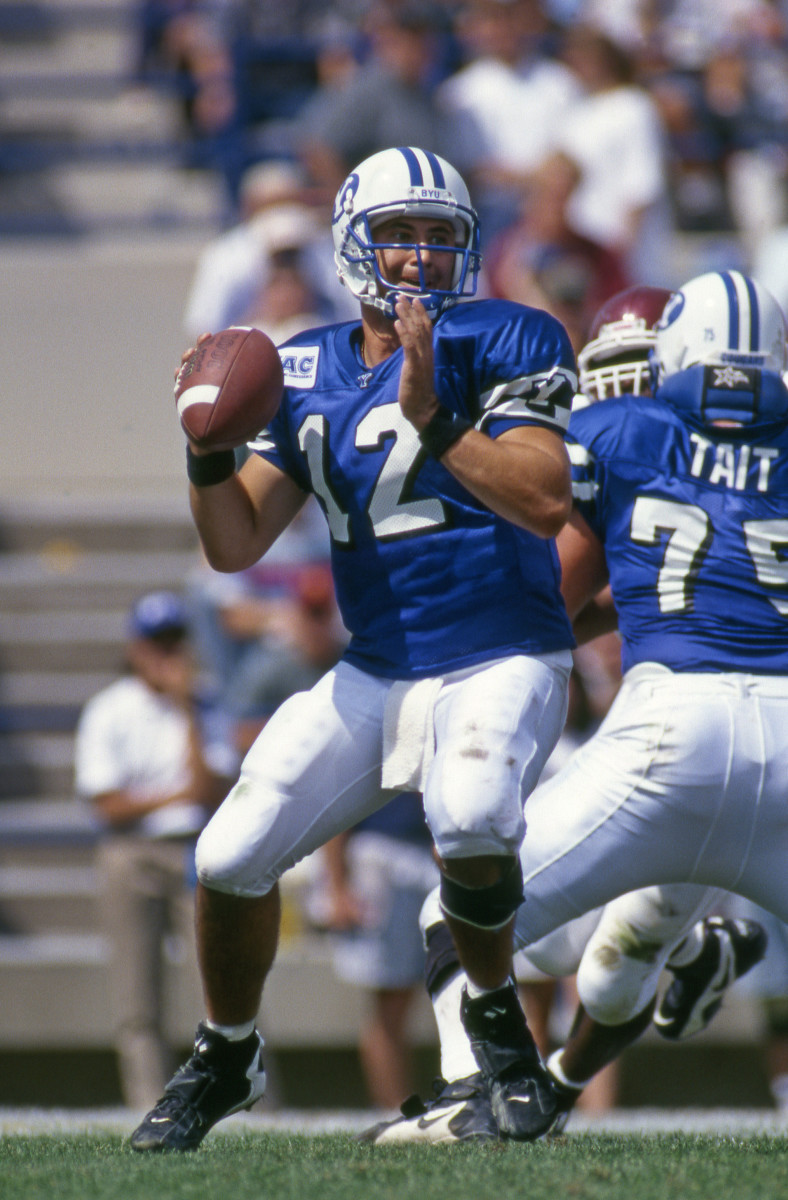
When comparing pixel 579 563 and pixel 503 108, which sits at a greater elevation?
pixel 503 108

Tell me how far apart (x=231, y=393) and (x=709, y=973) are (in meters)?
1.87

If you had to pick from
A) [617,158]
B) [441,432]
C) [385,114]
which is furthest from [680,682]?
[617,158]

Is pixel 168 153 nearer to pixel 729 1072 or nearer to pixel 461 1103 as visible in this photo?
pixel 729 1072

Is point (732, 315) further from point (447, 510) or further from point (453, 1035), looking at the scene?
point (453, 1035)

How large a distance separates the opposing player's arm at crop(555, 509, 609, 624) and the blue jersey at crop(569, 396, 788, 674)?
0.08 meters

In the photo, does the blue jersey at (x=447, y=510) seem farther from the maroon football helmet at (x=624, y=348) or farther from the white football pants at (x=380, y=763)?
the maroon football helmet at (x=624, y=348)

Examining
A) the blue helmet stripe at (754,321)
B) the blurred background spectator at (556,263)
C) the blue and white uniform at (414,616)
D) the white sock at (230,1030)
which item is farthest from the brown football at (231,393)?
the blurred background spectator at (556,263)

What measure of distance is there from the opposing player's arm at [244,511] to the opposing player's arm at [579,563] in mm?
607

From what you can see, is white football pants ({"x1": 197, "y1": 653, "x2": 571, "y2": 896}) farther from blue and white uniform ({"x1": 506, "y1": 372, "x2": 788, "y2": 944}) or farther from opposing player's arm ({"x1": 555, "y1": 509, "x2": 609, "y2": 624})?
opposing player's arm ({"x1": 555, "y1": 509, "x2": 609, "y2": 624})

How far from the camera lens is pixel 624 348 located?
411 cm

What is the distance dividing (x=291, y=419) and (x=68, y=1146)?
1.60 meters

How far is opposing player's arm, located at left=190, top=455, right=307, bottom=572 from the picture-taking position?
337 centimetres

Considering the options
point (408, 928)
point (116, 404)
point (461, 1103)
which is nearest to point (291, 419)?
point (461, 1103)

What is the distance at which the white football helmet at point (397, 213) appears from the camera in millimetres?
3434
